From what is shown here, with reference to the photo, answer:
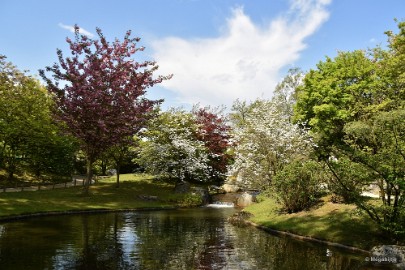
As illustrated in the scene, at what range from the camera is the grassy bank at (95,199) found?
29781 millimetres

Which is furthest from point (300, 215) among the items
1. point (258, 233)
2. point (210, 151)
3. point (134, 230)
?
point (210, 151)

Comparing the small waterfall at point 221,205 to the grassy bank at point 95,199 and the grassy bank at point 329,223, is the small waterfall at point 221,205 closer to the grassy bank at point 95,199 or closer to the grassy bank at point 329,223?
the grassy bank at point 95,199

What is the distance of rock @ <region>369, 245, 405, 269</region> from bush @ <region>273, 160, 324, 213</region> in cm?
1023

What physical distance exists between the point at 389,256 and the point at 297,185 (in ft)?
40.9

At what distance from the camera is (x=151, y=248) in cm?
1775

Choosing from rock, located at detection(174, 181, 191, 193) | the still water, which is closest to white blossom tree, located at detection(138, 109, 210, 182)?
rock, located at detection(174, 181, 191, 193)

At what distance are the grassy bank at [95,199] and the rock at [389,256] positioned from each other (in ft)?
78.8

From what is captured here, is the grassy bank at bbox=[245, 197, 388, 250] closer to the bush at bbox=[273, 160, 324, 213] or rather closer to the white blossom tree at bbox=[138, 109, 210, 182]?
the bush at bbox=[273, 160, 324, 213]

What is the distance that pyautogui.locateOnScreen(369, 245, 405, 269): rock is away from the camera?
45.6ft

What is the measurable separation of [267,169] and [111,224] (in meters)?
17.6

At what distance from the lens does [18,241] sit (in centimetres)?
1808

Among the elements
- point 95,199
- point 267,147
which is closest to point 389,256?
point 267,147

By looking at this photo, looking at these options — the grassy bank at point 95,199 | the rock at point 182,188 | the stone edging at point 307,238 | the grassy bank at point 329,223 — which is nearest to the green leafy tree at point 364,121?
the grassy bank at point 329,223

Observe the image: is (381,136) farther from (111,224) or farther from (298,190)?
(111,224)
